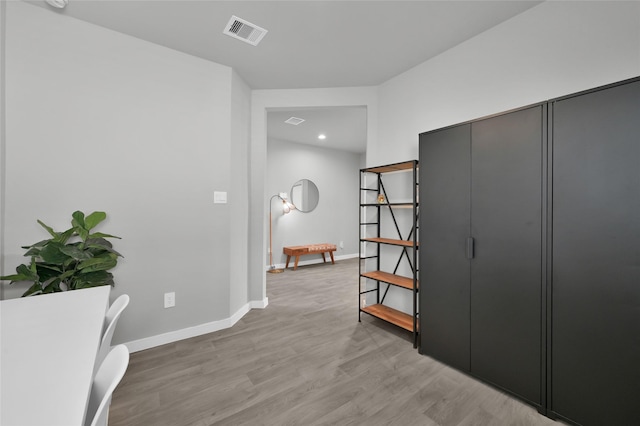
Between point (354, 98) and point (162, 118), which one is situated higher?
point (354, 98)

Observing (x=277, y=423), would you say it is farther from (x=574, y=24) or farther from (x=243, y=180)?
(x=574, y=24)

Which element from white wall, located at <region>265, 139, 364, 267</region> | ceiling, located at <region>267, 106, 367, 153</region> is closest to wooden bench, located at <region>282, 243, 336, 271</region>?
white wall, located at <region>265, 139, 364, 267</region>

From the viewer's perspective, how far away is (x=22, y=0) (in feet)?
6.37

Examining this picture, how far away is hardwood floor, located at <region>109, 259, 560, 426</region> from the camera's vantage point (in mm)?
1608

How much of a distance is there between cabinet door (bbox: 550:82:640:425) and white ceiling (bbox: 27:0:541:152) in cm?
113

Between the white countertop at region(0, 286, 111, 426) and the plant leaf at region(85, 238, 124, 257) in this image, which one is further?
the plant leaf at region(85, 238, 124, 257)

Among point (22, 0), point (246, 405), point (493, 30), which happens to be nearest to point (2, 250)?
point (22, 0)

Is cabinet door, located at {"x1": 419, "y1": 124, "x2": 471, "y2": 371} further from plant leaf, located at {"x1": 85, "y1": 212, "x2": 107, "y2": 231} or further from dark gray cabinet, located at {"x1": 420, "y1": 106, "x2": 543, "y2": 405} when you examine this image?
plant leaf, located at {"x1": 85, "y1": 212, "x2": 107, "y2": 231}

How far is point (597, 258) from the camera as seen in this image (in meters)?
A: 1.45

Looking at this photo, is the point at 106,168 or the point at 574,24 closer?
the point at 574,24

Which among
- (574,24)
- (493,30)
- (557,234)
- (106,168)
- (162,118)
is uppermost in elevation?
(493,30)

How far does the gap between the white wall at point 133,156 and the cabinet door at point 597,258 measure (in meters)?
2.74

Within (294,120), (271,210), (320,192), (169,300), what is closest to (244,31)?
(294,120)

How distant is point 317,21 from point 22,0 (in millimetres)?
Answer: 2188
